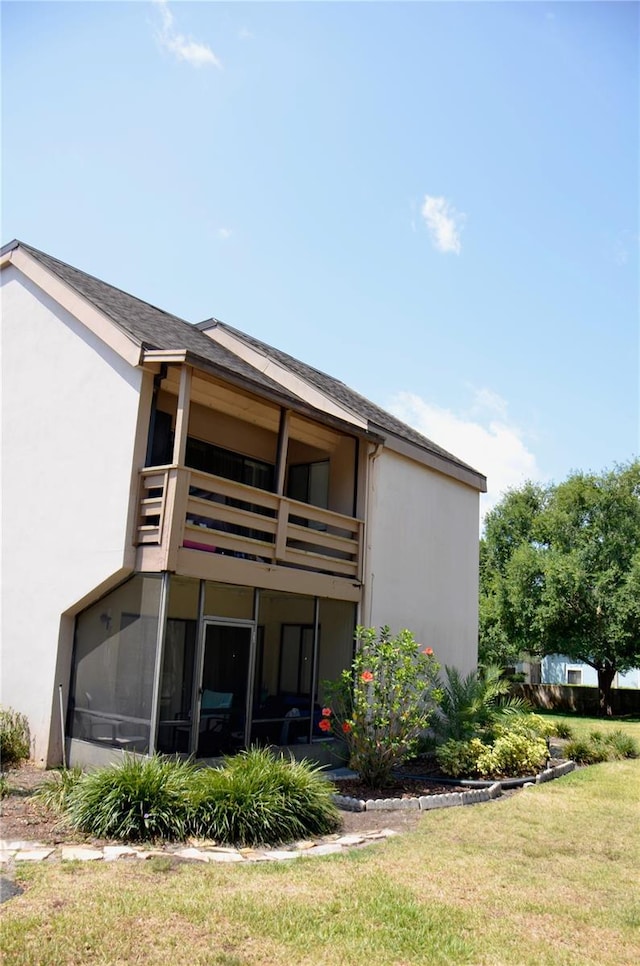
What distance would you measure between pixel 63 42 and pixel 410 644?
1040 cm

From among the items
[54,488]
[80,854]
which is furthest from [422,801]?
[54,488]

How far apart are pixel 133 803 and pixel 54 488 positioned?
20.5 feet

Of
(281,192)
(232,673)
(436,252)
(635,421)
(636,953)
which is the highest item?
(281,192)

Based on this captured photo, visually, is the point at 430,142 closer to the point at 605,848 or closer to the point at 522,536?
the point at 605,848

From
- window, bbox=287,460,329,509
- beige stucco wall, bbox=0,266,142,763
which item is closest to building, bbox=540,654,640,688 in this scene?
window, bbox=287,460,329,509

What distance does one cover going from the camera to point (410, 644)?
478 inches

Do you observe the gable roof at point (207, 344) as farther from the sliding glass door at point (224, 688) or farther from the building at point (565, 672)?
the building at point (565, 672)

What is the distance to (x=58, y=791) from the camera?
8.97 metres

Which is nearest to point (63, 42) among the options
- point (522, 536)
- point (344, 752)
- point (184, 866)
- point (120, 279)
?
point (120, 279)

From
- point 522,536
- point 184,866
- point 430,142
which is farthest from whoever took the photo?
point 522,536

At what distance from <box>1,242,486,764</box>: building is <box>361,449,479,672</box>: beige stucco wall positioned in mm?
72

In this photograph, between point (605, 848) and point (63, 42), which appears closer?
point (605, 848)

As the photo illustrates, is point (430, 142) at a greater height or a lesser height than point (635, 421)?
greater

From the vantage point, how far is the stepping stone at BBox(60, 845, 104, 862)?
23.1 feet
